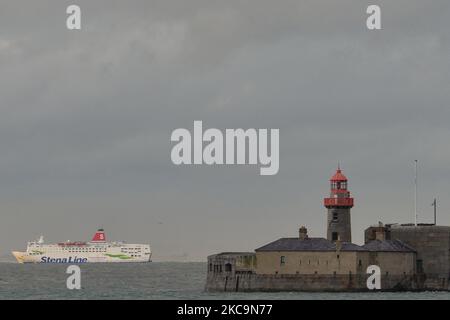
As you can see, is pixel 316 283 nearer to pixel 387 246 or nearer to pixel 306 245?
pixel 306 245

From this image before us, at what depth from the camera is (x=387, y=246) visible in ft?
384

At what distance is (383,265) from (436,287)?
6.28 m

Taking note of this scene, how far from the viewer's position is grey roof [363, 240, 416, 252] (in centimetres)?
11656

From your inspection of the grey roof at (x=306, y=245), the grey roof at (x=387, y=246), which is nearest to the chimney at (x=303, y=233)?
the grey roof at (x=306, y=245)

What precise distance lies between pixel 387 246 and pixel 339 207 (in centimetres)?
563

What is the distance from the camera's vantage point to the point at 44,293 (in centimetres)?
13275

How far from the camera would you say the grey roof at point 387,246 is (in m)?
117

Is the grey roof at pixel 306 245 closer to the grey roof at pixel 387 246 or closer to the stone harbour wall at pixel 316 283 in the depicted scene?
the grey roof at pixel 387 246

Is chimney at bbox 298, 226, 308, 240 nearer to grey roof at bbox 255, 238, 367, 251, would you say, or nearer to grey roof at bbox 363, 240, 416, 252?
grey roof at bbox 255, 238, 367, 251

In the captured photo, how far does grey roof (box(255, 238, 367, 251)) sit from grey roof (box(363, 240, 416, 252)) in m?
1.31
